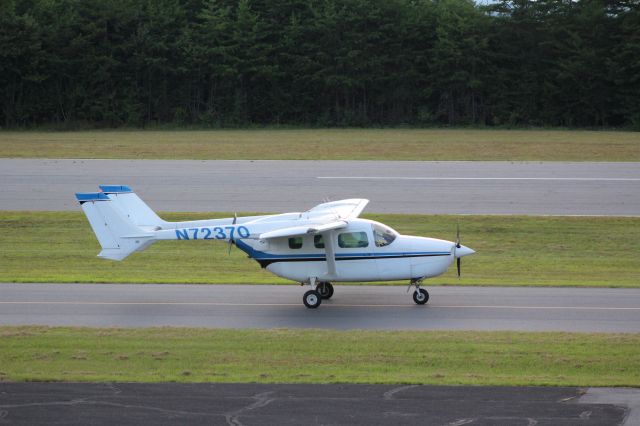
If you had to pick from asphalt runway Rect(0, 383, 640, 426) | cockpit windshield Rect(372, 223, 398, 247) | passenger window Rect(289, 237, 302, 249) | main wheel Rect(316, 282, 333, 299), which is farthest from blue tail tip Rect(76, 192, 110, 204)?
asphalt runway Rect(0, 383, 640, 426)

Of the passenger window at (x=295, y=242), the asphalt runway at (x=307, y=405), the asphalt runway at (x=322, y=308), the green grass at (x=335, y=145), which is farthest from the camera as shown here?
the green grass at (x=335, y=145)

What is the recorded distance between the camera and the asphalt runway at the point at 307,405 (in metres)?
11.6

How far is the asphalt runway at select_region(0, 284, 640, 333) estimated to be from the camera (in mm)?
17719

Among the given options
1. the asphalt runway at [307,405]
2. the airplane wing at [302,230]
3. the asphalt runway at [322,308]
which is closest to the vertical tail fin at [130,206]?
the asphalt runway at [322,308]

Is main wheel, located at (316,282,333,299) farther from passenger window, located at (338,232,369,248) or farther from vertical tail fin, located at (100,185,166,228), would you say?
vertical tail fin, located at (100,185,166,228)

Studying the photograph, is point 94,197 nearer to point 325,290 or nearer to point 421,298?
point 325,290

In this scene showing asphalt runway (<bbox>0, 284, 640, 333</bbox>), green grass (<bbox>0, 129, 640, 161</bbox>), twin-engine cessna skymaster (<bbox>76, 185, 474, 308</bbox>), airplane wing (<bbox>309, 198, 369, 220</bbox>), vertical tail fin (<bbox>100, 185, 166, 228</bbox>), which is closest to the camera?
asphalt runway (<bbox>0, 284, 640, 333</bbox>)

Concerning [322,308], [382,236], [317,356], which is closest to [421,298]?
[382,236]

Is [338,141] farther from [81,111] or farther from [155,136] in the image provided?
[81,111]

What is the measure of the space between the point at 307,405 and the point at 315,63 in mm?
63855

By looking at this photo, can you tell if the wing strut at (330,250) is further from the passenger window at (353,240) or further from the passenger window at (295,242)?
the passenger window at (295,242)

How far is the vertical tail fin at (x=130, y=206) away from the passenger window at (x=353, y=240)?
13.8 ft

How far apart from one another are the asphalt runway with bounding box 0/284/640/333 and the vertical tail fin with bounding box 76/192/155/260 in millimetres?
1169

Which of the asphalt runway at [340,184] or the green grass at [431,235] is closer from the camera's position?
the green grass at [431,235]
